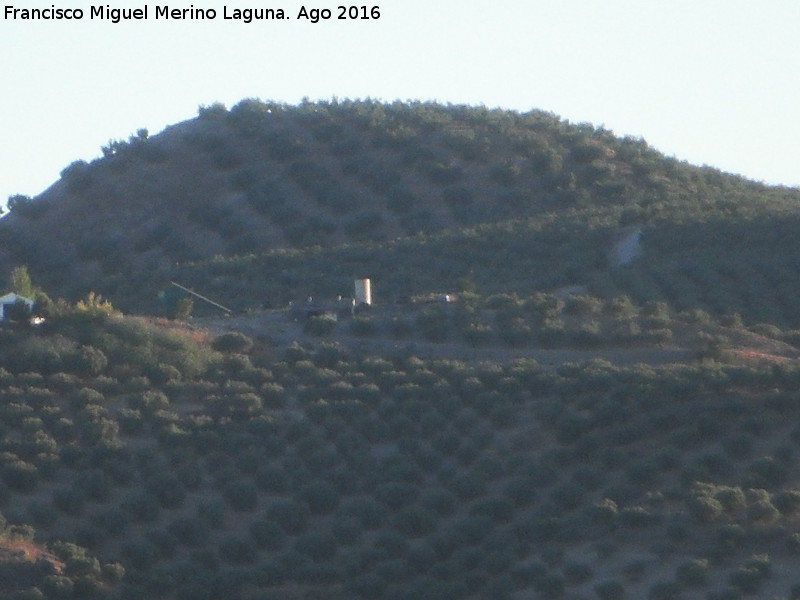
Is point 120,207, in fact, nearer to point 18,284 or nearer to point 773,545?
point 18,284

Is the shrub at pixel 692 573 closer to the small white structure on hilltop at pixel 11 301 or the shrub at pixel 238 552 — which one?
the shrub at pixel 238 552

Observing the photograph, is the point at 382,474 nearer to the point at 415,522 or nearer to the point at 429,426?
the point at 415,522

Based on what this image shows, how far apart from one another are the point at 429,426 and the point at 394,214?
35409 mm

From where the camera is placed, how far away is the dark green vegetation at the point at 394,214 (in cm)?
4772

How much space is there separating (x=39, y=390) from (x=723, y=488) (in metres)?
14.4

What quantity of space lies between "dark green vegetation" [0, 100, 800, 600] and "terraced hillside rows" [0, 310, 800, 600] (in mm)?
56

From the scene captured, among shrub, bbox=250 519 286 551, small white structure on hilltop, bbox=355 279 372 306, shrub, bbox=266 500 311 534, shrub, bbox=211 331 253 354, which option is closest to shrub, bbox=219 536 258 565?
shrub, bbox=250 519 286 551

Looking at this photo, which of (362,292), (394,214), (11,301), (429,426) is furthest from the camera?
(394,214)

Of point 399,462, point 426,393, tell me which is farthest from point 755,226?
point 399,462

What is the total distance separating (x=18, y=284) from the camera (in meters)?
39.5

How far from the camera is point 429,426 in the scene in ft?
93.5

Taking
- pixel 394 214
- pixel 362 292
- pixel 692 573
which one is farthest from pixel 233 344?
pixel 394 214

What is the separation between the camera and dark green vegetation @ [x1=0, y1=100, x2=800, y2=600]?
22.4m

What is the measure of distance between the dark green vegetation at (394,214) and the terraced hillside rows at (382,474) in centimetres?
1444
